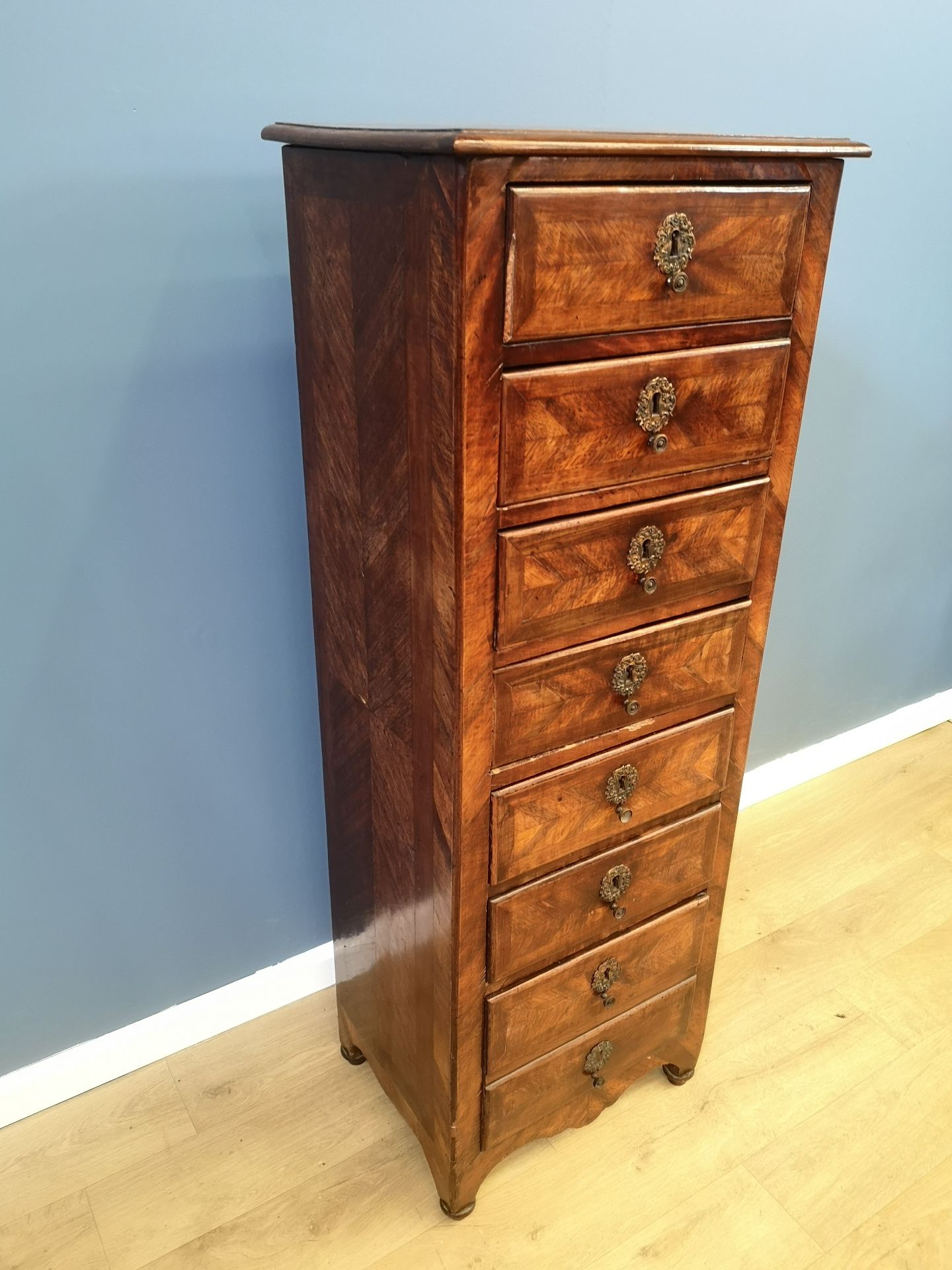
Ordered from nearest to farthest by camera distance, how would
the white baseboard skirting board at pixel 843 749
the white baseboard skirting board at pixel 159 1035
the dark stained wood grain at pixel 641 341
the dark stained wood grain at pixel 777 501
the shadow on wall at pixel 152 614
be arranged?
the dark stained wood grain at pixel 641 341
the dark stained wood grain at pixel 777 501
the shadow on wall at pixel 152 614
the white baseboard skirting board at pixel 159 1035
the white baseboard skirting board at pixel 843 749

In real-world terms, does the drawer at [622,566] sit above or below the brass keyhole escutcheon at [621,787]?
above

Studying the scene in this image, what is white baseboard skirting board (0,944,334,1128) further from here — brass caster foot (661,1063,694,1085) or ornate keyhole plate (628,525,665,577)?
ornate keyhole plate (628,525,665,577)

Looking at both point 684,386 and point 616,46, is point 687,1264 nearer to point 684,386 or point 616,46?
point 684,386

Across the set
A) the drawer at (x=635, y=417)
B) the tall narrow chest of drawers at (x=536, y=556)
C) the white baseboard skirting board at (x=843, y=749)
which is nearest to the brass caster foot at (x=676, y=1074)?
the tall narrow chest of drawers at (x=536, y=556)

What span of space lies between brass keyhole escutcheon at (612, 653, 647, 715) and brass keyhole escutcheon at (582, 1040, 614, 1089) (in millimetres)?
500

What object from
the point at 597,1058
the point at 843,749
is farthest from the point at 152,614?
the point at 843,749

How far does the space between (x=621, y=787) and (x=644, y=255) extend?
1.82ft

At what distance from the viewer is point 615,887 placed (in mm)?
1137

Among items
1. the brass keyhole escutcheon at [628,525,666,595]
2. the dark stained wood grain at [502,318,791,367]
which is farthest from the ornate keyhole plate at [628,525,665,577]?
the dark stained wood grain at [502,318,791,367]

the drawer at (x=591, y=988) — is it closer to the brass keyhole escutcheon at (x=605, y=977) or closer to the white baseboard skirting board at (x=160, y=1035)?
the brass keyhole escutcheon at (x=605, y=977)

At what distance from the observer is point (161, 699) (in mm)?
1257

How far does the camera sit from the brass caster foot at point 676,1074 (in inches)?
55.9

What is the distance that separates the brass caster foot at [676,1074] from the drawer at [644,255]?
1069 millimetres

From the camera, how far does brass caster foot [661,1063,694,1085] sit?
1.42 meters
